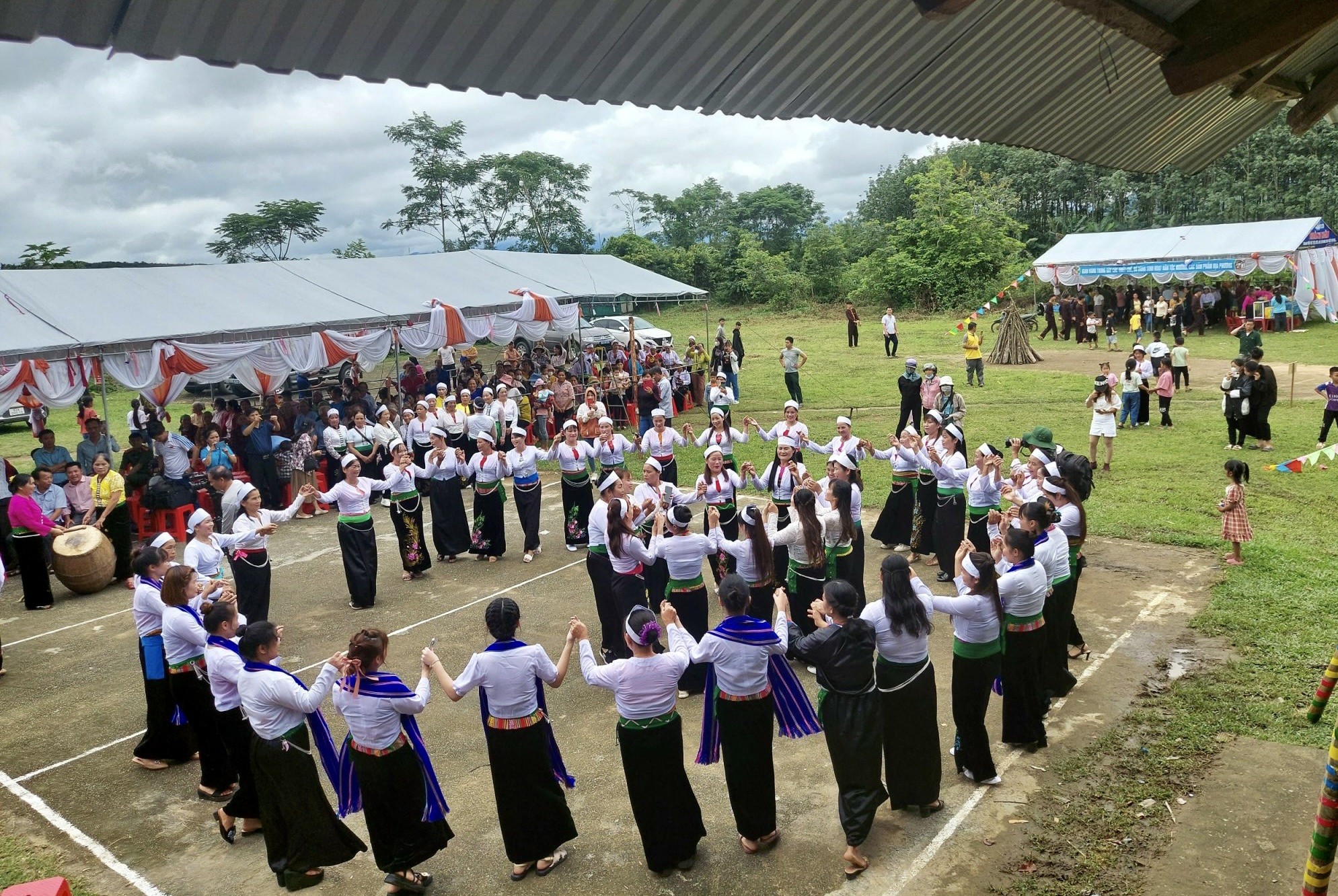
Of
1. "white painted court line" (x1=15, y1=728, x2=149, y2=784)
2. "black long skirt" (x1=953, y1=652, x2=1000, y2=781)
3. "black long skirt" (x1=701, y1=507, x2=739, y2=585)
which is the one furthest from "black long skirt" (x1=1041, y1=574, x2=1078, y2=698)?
"white painted court line" (x1=15, y1=728, x2=149, y2=784)

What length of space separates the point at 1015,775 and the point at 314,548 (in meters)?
9.17

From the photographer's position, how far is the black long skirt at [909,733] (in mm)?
5215

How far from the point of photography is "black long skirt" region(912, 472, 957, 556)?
371 inches

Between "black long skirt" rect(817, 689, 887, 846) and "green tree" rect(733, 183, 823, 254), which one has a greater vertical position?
"green tree" rect(733, 183, 823, 254)

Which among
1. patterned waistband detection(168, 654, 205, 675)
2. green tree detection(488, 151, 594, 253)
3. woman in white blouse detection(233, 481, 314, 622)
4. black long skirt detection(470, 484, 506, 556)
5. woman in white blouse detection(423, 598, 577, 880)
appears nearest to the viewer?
woman in white blouse detection(423, 598, 577, 880)

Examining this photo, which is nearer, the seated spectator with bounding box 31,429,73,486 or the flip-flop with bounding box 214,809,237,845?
the flip-flop with bounding box 214,809,237,845

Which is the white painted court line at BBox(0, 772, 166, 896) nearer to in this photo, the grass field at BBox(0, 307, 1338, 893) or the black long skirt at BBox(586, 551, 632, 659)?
the black long skirt at BBox(586, 551, 632, 659)

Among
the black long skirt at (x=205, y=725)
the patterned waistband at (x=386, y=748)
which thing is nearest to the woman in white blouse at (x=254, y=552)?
the black long skirt at (x=205, y=725)

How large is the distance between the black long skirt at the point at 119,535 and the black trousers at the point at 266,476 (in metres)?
2.75

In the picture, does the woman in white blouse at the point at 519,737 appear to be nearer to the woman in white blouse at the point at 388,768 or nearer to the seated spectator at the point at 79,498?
the woman in white blouse at the point at 388,768

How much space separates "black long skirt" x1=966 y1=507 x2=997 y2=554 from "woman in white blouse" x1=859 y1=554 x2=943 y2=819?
333 cm

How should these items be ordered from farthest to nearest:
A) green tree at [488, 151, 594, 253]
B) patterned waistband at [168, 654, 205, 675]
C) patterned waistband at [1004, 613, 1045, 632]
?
green tree at [488, 151, 594, 253] < patterned waistband at [168, 654, 205, 675] < patterned waistband at [1004, 613, 1045, 632]

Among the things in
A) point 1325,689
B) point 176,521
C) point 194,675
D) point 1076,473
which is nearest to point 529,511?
point 176,521

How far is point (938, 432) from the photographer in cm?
915
